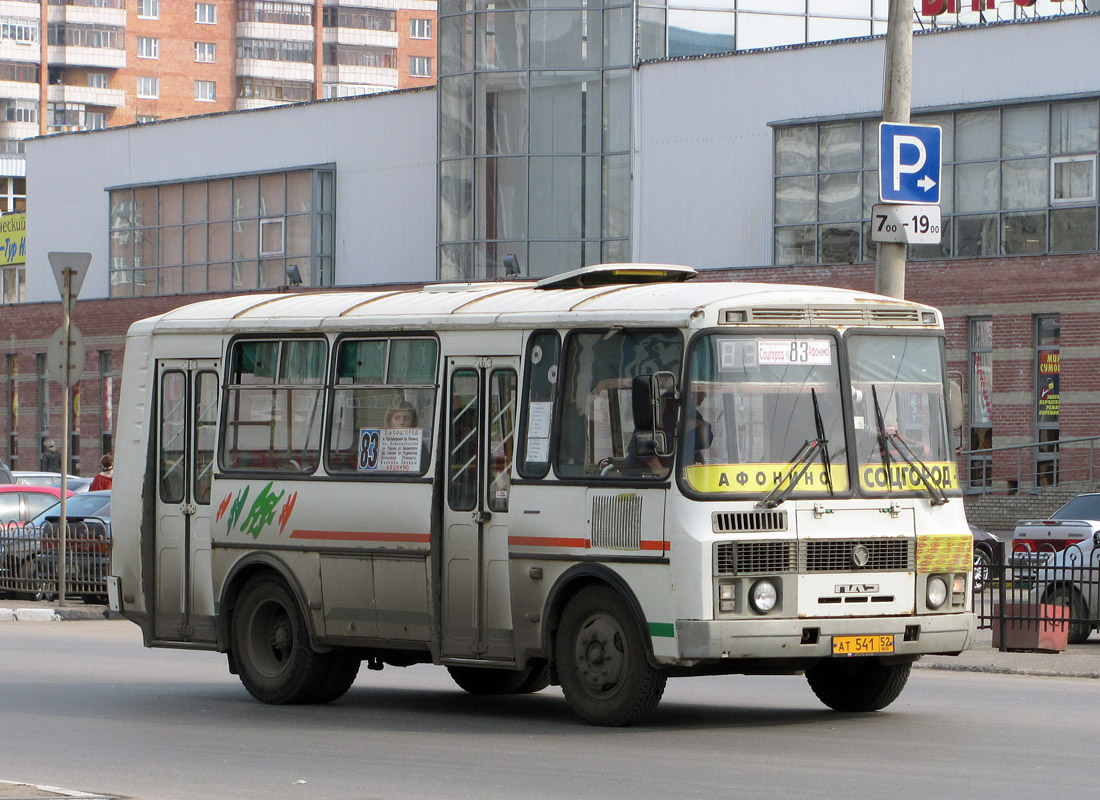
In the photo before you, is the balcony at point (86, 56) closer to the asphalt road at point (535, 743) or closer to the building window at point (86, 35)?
the building window at point (86, 35)

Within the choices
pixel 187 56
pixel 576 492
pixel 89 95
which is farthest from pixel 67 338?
pixel 187 56

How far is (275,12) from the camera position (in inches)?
5032

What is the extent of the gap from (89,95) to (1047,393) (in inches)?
3702

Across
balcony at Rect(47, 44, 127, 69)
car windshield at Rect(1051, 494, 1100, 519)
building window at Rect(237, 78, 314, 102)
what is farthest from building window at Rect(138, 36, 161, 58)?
car windshield at Rect(1051, 494, 1100, 519)

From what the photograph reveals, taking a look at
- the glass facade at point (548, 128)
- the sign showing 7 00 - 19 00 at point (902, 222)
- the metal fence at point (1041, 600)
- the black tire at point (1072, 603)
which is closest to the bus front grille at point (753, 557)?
the sign showing 7 00 - 19 00 at point (902, 222)

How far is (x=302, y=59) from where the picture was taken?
12781 cm

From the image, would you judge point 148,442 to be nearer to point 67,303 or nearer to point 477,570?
point 477,570

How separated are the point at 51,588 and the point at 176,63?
104m

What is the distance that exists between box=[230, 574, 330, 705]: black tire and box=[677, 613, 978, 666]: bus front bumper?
3.32 metres

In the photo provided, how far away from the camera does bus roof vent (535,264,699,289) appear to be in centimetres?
1348

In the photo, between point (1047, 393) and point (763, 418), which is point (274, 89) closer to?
point (1047, 393)

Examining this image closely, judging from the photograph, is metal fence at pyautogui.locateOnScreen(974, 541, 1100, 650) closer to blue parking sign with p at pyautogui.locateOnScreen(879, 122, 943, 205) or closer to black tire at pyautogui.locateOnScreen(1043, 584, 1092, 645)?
black tire at pyautogui.locateOnScreen(1043, 584, 1092, 645)

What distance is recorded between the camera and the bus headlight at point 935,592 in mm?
12250

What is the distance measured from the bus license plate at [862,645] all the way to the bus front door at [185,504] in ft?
15.6
